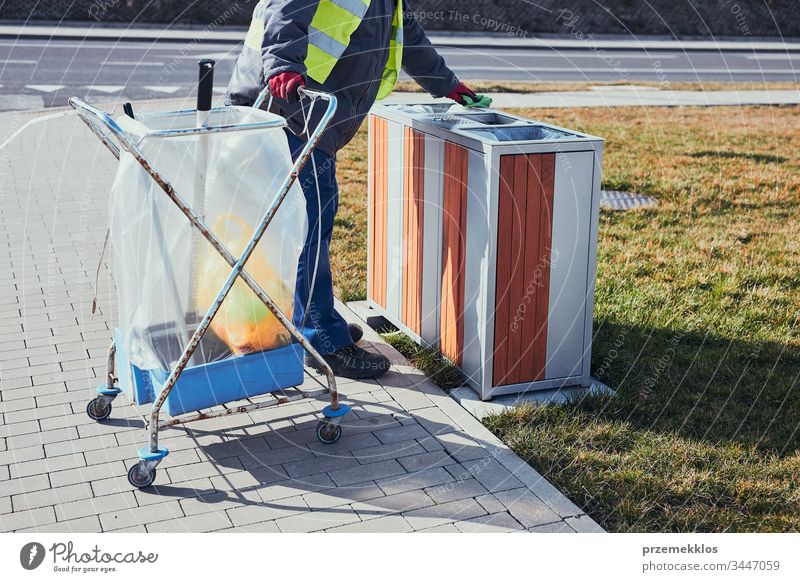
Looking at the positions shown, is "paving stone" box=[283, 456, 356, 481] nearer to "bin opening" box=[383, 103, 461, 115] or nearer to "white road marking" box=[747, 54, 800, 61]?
"bin opening" box=[383, 103, 461, 115]

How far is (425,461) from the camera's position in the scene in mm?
3859

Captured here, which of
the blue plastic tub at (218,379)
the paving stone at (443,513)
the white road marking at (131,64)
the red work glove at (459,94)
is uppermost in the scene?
the white road marking at (131,64)

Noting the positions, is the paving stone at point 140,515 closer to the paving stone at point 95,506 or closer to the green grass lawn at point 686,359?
the paving stone at point 95,506

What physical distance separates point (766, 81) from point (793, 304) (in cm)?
1371

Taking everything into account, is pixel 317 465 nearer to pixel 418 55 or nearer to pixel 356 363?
pixel 356 363

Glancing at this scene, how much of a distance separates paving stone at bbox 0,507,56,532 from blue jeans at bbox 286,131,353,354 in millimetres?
1482

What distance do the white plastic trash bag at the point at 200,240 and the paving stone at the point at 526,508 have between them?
3.74 feet

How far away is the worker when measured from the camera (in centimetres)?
407

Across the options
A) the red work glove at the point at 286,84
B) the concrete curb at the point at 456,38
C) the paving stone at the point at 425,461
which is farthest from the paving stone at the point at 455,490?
the concrete curb at the point at 456,38

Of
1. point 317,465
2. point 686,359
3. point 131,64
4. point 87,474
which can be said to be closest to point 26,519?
point 87,474

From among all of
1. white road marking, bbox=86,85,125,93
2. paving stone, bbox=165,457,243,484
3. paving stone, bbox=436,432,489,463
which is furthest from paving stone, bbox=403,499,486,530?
white road marking, bbox=86,85,125,93

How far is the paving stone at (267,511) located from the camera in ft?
11.3

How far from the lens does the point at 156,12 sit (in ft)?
70.8
